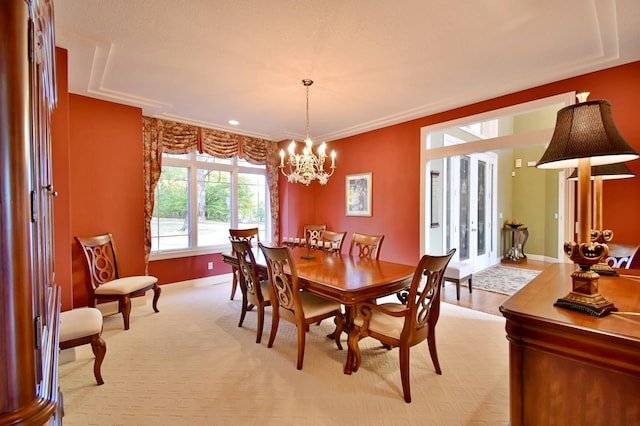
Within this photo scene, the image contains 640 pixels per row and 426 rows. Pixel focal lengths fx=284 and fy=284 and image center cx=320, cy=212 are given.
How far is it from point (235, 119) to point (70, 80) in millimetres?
1969

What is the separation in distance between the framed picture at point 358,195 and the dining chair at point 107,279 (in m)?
3.30

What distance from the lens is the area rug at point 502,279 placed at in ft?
14.8

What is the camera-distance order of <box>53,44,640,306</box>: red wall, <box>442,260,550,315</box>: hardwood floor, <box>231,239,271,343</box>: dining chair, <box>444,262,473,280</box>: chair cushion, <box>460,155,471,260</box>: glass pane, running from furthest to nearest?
1. <box>460,155,471,260</box>: glass pane
2. <box>444,262,473,280</box>: chair cushion
3. <box>442,260,550,315</box>: hardwood floor
4. <box>231,239,271,343</box>: dining chair
5. <box>53,44,640,306</box>: red wall

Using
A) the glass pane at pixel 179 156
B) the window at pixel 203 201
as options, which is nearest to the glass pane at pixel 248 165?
the window at pixel 203 201

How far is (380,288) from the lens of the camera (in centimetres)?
216

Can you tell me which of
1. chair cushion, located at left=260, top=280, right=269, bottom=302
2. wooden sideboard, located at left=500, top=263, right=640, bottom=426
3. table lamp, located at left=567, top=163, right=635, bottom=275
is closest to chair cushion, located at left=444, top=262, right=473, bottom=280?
table lamp, located at left=567, top=163, right=635, bottom=275

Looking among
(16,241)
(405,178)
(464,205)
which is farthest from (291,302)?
(464,205)

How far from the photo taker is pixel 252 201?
18.2ft

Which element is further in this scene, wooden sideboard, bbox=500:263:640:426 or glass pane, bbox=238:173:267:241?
glass pane, bbox=238:173:267:241

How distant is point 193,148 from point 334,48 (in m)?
3.01

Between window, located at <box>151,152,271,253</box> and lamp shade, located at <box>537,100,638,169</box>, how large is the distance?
4725 mm

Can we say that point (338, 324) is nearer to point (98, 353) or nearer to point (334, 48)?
point (98, 353)

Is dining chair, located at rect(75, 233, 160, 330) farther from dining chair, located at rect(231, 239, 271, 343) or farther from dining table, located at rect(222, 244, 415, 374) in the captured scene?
dining table, located at rect(222, 244, 415, 374)

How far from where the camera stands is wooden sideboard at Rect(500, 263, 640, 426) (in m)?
0.90
